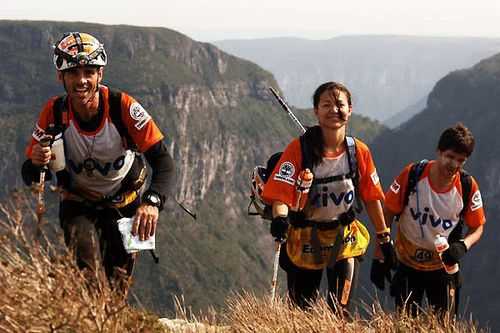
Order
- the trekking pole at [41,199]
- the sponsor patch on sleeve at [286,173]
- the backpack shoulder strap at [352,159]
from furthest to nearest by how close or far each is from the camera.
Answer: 1. the backpack shoulder strap at [352,159]
2. the sponsor patch on sleeve at [286,173]
3. the trekking pole at [41,199]

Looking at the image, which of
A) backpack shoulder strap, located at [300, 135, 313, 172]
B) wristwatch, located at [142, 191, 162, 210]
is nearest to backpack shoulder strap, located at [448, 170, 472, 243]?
backpack shoulder strap, located at [300, 135, 313, 172]

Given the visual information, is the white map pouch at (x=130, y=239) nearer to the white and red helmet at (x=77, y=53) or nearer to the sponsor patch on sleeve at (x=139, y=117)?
the sponsor patch on sleeve at (x=139, y=117)

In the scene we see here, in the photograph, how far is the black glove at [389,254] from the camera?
7039 mm

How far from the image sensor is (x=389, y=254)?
7.07m

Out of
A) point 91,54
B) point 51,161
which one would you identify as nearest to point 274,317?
→ point 51,161

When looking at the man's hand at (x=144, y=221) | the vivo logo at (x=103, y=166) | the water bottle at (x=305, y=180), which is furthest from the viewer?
the water bottle at (x=305, y=180)

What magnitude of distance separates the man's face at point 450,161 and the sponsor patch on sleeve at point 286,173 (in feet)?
6.01

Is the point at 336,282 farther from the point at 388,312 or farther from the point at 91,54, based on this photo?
the point at 91,54

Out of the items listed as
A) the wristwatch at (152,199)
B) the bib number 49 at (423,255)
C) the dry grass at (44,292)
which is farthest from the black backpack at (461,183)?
the dry grass at (44,292)

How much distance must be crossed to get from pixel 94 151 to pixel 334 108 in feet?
8.43

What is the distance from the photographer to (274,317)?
5484 mm

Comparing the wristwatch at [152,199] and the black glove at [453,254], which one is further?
the black glove at [453,254]

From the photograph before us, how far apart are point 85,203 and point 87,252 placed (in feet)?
2.25

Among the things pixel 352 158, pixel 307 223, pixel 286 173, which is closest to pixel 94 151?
pixel 286 173
